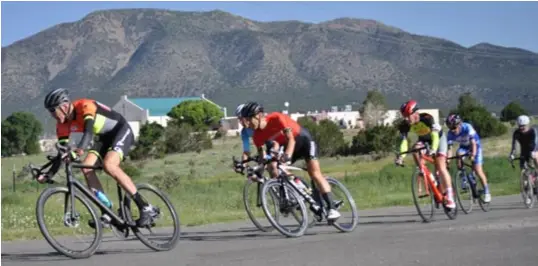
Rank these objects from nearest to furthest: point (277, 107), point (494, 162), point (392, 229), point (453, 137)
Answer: point (392, 229) < point (453, 137) < point (494, 162) < point (277, 107)

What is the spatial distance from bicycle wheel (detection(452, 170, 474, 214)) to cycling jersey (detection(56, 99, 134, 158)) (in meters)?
7.57

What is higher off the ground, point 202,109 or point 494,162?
point 202,109

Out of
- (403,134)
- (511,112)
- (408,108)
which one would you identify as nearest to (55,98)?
(408,108)

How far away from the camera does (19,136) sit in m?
120

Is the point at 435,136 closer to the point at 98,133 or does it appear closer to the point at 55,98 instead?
the point at 98,133

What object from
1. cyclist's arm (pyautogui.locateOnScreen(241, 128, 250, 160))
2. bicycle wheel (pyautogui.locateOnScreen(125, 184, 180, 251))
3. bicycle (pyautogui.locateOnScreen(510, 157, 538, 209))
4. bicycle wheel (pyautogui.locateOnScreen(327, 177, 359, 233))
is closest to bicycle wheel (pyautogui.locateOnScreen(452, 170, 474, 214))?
bicycle (pyautogui.locateOnScreen(510, 157, 538, 209))

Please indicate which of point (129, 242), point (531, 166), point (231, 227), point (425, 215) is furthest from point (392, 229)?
point (531, 166)

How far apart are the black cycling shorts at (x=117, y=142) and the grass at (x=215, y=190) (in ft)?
1.16

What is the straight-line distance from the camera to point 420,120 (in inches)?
596

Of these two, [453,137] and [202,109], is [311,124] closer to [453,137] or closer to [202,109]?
[202,109]

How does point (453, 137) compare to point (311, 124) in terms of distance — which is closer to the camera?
point (453, 137)

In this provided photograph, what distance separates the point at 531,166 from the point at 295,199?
7954 millimetres

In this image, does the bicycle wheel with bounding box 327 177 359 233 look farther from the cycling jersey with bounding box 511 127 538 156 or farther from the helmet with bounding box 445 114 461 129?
the cycling jersey with bounding box 511 127 538 156

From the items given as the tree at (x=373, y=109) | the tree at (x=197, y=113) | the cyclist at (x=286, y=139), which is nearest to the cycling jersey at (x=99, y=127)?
A: the cyclist at (x=286, y=139)
